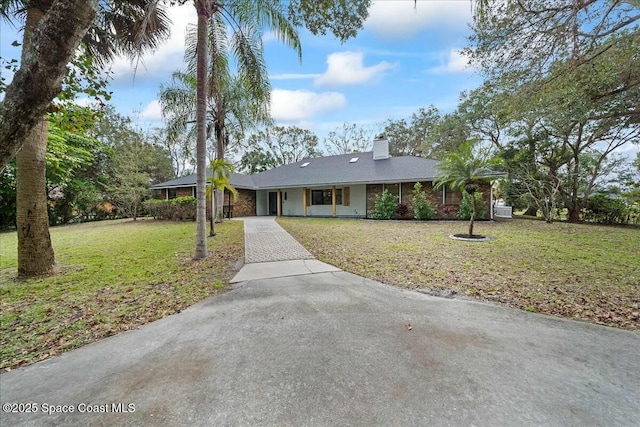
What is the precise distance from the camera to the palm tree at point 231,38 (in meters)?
6.47

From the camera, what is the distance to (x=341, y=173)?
19.1m

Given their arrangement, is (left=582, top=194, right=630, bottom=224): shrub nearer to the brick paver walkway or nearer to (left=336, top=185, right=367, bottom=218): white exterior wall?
(left=336, top=185, right=367, bottom=218): white exterior wall

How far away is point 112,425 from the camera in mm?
1822

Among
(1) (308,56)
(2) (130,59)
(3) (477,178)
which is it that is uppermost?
(1) (308,56)

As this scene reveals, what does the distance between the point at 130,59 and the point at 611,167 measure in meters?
26.0

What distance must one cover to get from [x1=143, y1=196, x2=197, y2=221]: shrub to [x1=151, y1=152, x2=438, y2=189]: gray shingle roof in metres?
2.45

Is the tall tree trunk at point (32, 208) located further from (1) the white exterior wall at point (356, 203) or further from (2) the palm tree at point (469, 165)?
(1) the white exterior wall at point (356, 203)

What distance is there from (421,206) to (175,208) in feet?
49.3

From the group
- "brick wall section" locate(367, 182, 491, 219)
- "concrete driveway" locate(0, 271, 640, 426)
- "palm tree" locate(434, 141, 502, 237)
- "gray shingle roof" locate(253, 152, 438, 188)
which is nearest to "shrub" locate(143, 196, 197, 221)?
"gray shingle roof" locate(253, 152, 438, 188)

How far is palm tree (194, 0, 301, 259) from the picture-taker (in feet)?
21.2

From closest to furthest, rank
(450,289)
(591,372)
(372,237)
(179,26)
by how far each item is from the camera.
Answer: (591,372) < (450,289) < (179,26) < (372,237)

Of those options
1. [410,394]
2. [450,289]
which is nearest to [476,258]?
[450,289]

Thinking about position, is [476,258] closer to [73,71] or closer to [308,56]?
[308,56]

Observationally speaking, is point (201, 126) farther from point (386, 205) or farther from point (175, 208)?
point (386, 205)
